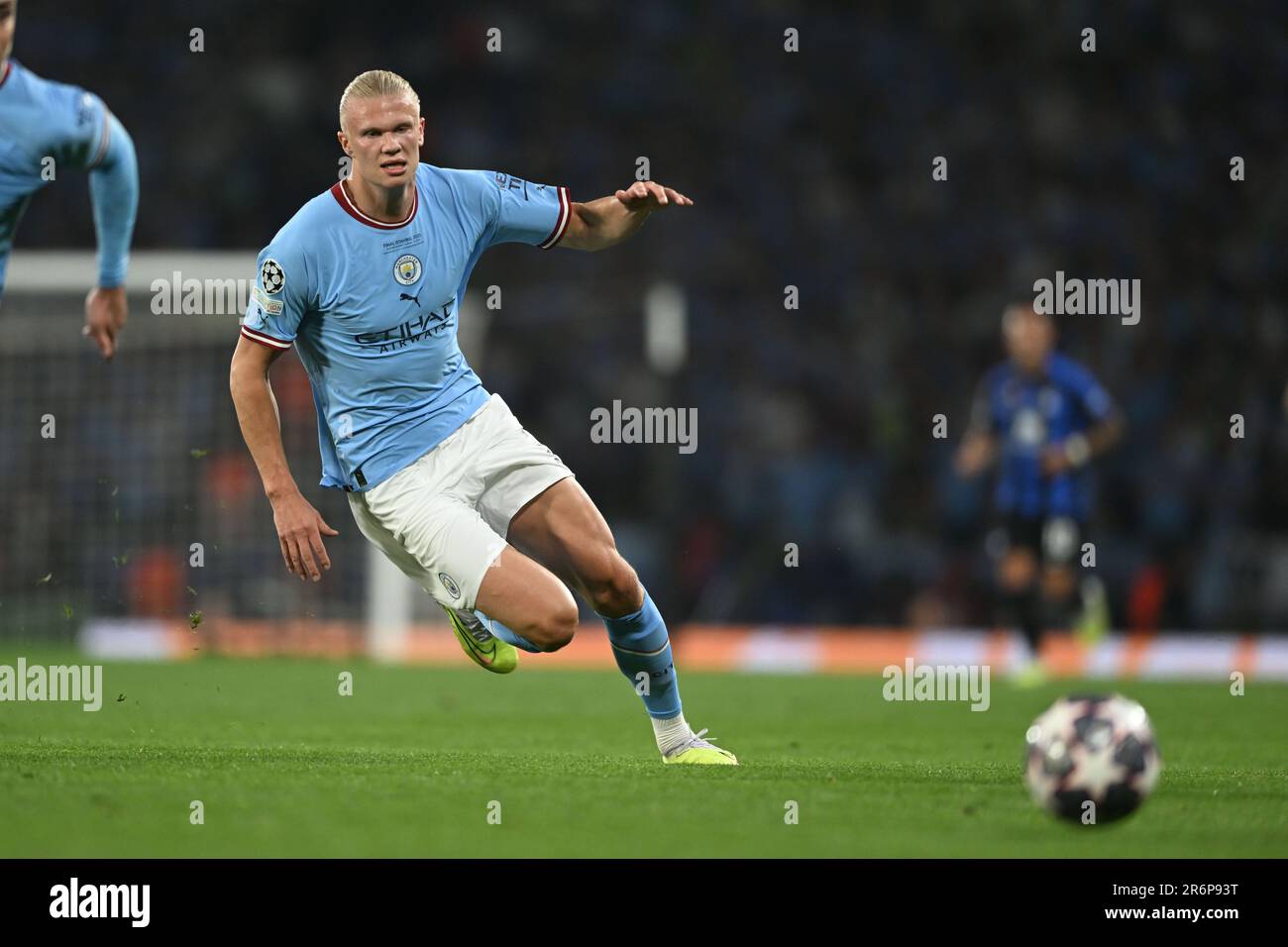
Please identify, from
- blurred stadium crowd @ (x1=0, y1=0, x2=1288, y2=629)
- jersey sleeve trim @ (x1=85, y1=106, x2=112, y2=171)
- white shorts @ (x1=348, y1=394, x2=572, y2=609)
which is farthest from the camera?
blurred stadium crowd @ (x1=0, y1=0, x2=1288, y2=629)

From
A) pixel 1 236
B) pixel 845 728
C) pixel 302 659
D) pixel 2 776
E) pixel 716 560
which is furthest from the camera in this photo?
pixel 716 560

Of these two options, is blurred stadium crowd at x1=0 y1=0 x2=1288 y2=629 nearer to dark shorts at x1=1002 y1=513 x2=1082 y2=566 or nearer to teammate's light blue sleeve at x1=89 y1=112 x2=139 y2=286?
dark shorts at x1=1002 y1=513 x2=1082 y2=566

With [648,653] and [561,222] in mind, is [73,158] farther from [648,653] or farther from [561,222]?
[648,653]

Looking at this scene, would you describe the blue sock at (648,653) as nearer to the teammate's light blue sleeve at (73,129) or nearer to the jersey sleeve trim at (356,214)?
the jersey sleeve trim at (356,214)

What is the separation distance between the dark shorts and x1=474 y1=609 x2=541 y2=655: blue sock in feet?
20.6

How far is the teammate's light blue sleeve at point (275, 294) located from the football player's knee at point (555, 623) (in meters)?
1.24

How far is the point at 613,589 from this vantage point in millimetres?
6312

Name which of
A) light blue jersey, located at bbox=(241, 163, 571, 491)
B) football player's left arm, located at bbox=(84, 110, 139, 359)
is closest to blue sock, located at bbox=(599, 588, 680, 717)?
light blue jersey, located at bbox=(241, 163, 571, 491)

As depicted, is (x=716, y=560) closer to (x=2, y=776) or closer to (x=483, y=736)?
(x=483, y=736)

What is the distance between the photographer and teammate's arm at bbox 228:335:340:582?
5945mm

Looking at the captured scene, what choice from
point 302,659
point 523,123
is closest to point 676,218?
point 523,123

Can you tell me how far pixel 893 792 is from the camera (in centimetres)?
581
